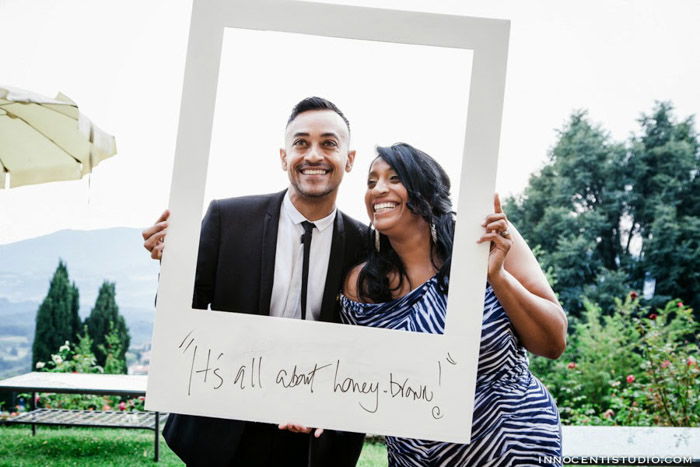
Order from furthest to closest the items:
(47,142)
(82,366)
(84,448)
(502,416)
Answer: (82,366) → (84,448) → (47,142) → (502,416)

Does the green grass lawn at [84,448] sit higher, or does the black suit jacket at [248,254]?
the black suit jacket at [248,254]

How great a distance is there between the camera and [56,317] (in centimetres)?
577

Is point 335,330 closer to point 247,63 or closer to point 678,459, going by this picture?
point 247,63

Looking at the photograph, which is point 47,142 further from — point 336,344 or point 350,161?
point 336,344

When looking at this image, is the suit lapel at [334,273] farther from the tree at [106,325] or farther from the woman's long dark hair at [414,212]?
the tree at [106,325]

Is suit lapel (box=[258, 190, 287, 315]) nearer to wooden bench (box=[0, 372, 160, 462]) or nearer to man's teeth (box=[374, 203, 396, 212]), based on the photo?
man's teeth (box=[374, 203, 396, 212])

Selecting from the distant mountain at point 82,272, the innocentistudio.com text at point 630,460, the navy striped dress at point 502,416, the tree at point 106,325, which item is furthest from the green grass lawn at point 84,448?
the navy striped dress at point 502,416

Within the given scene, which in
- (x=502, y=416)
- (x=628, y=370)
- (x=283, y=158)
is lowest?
(x=628, y=370)

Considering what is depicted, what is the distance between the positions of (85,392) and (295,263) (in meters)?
3.46

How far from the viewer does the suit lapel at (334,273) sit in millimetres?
1820

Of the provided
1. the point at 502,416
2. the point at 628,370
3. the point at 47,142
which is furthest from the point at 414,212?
the point at 628,370

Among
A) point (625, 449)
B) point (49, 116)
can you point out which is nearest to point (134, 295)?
point (49, 116)

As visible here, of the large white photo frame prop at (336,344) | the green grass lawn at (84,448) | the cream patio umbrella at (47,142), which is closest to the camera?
the large white photo frame prop at (336,344)

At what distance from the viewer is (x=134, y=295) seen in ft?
19.7
